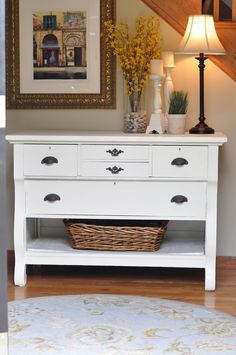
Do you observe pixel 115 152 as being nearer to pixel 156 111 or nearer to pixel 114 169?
pixel 114 169

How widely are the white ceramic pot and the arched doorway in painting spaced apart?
0.82 m

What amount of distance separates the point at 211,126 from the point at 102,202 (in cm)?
90

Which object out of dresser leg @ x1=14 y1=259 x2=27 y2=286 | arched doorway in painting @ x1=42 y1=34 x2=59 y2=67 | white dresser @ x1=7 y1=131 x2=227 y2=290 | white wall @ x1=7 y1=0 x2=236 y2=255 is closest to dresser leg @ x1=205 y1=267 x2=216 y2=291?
white dresser @ x1=7 y1=131 x2=227 y2=290

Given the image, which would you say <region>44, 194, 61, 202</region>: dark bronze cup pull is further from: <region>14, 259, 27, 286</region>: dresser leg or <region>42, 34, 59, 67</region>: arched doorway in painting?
<region>42, 34, 59, 67</region>: arched doorway in painting

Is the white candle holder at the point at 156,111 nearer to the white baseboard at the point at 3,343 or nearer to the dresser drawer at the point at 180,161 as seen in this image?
the dresser drawer at the point at 180,161

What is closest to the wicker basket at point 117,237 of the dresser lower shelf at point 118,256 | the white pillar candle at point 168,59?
the dresser lower shelf at point 118,256

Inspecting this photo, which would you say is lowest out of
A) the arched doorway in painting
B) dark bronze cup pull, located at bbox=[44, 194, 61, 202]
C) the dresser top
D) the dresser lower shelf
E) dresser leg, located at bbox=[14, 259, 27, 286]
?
dresser leg, located at bbox=[14, 259, 27, 286]

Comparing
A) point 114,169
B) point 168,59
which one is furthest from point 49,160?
point 168,59

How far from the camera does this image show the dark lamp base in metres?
4.42

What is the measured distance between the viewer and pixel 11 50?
472 centimetres

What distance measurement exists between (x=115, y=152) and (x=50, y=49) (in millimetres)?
888

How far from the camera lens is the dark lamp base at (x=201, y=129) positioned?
442 centimetres

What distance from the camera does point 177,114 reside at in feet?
14.4

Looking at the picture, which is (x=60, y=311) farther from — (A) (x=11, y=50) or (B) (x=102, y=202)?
(A) (x=11, y=50)
